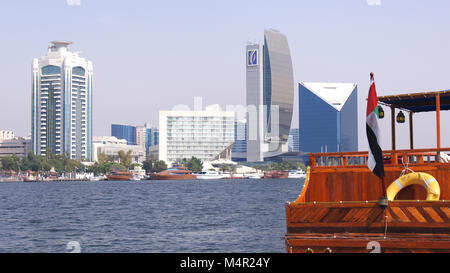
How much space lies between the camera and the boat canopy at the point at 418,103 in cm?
1734

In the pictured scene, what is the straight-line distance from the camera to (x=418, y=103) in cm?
1969

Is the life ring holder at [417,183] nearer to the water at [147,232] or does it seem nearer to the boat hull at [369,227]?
the boat hull at [369,227]

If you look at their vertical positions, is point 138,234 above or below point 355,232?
below

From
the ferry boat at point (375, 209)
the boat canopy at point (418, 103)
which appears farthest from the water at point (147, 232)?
the ferry boat at point (375, 209)

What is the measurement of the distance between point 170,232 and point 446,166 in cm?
2138

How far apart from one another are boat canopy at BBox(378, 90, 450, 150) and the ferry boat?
0.06 metres

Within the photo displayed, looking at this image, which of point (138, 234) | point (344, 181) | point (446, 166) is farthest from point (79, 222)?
point (446, 166)

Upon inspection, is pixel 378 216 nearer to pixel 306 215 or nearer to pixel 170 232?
pixel 306 215

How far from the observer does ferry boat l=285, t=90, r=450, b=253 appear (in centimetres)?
1417

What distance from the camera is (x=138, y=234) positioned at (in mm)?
33094

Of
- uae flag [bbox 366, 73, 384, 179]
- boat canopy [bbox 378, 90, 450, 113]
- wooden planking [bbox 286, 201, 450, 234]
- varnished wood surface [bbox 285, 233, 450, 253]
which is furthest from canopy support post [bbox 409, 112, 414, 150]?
uae flag [bbox 366, 73, 384, 179]

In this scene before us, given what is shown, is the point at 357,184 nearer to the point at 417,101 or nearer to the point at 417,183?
the point at 417,183

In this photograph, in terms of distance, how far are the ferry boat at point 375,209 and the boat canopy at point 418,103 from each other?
0.06 metres
